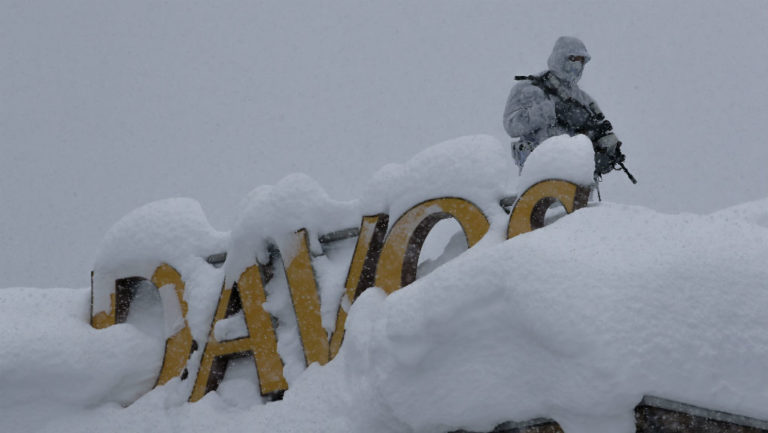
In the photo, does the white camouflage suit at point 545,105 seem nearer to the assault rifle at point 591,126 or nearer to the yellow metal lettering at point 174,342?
the assault rifle at point 591,126

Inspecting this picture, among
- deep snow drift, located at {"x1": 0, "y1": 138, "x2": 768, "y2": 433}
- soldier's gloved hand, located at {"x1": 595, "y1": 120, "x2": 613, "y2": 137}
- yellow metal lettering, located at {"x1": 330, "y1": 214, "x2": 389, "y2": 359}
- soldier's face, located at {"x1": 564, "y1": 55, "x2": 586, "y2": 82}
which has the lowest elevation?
deep snow drift, located at {"x1": 0, "y1": 138, "x2": 768, "y2": 433}

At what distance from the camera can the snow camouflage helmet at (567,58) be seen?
7.74 m

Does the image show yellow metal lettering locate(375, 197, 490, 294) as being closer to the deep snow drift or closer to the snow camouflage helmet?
the deep snow drift

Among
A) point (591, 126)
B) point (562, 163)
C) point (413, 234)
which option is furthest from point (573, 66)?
point (413, 234)

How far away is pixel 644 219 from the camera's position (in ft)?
17.5

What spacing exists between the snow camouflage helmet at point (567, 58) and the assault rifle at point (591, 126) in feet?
0.24

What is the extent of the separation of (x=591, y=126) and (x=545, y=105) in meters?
0.50

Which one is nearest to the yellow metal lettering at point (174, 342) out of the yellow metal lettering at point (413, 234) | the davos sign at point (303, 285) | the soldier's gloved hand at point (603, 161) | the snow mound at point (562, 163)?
the davos sign at point (303, 285)

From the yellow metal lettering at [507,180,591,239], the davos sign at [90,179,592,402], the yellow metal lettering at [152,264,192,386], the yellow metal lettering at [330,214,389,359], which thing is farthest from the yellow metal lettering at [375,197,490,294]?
the yellow metal lettering at [152,264,192,386]

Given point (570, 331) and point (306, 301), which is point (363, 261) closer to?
point (306, 301)

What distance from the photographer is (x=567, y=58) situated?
7.76 meters

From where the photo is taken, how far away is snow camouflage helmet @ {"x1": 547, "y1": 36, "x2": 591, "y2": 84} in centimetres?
774

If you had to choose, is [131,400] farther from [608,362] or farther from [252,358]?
[608,362]

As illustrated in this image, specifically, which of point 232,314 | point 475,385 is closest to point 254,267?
point 232,314
